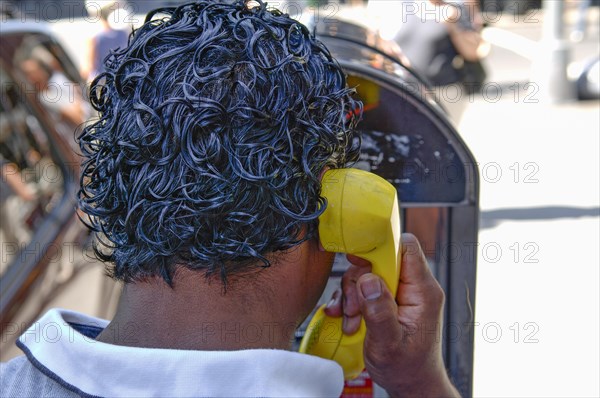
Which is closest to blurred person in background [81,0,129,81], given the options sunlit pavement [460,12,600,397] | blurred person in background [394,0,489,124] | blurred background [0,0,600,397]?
blurred background [0,0,600,397]

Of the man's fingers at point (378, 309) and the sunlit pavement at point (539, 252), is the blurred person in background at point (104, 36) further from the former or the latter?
the man's fingers at point (378, 309)

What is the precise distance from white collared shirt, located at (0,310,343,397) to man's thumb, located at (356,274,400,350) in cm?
24

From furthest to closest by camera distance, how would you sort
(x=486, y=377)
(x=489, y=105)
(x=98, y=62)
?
(x=489, y=105)
(x=98, y=62)
(x=486, y=377)

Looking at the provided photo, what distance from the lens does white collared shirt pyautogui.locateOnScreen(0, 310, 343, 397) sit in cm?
124

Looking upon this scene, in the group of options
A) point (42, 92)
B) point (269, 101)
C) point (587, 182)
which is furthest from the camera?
point (587, 182)

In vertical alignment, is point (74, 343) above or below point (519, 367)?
below

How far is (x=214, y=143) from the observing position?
4.05 feet

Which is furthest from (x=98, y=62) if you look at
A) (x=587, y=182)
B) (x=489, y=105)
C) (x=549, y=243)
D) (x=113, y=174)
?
(x=489, y=105)

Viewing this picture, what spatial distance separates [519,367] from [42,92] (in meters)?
2.53

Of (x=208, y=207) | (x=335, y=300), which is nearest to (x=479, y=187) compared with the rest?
(x=335, y=300)

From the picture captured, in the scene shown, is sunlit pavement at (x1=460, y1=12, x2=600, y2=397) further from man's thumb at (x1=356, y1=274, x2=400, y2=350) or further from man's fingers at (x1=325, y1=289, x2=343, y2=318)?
man's thumb at (x1=356, y1=274, x2=400, y2=350)

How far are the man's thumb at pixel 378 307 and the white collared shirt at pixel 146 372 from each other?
0.24m

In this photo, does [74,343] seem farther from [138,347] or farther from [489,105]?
[489,105]

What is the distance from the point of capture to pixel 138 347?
4.20 feet
